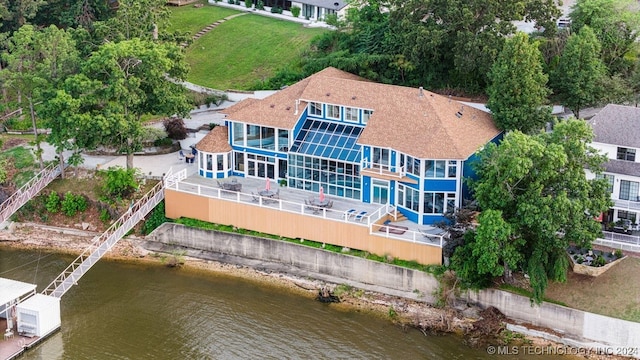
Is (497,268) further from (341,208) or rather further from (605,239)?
(341,208)

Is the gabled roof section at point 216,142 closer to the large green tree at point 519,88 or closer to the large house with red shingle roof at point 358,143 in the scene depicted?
the large house with red shingle roof at point 358,143

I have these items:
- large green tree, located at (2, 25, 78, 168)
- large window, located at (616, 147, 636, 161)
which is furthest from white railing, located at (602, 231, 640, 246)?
large green tree, located at (2, 25, 78, 168)

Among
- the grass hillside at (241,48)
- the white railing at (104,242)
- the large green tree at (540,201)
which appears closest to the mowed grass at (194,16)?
the grass hillside at (241,48)

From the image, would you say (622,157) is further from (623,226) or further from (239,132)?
(239,132)

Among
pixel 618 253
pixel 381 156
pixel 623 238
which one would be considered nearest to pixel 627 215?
pixel 623 238

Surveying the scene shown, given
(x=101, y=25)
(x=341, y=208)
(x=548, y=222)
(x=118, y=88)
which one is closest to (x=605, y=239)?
(x=548, y=222)

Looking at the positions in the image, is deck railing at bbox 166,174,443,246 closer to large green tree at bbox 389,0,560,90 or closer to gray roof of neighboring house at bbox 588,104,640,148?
gray roof of neighboring house at bbox 588,104,640,148
